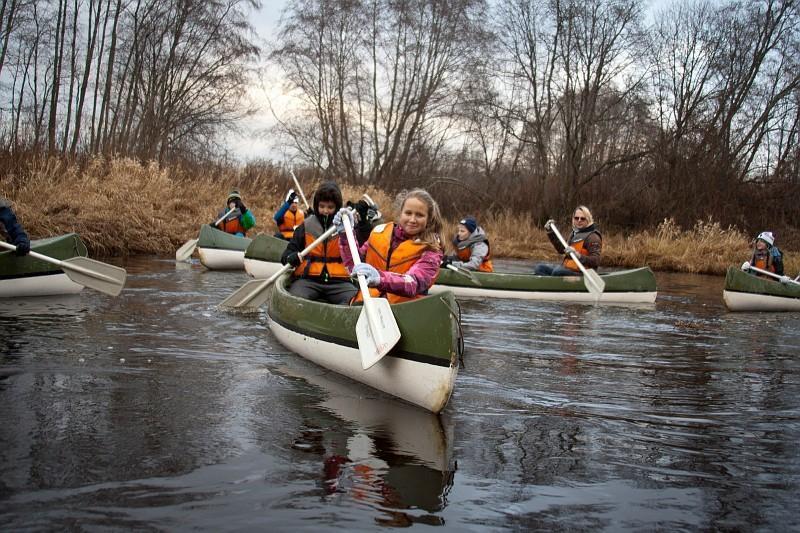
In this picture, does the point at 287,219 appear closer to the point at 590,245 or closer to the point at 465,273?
the point at 465,273

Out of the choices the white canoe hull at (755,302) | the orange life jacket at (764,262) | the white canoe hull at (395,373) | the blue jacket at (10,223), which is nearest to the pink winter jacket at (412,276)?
the white canoe hull at (395,373)

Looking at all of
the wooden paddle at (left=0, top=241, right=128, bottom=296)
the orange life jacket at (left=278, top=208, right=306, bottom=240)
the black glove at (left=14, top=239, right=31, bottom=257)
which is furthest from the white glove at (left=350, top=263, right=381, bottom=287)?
A: the orange life jacket at (left=278, top=208, right=306, bottom=240)

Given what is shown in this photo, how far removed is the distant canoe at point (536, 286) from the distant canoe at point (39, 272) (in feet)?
13.8

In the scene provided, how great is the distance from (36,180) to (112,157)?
265cm

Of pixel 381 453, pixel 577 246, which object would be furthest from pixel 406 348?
pixel 577 246

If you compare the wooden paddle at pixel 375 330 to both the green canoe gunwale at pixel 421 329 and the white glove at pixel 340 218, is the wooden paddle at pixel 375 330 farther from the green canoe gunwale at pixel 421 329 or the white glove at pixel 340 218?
the white glove at pixel 340 218

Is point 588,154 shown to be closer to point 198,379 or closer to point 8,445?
point 198,379

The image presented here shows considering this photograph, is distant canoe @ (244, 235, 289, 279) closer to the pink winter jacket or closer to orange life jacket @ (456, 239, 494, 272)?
orange life jacket @ (456, 239, 494, 272)

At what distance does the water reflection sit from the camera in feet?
9.41

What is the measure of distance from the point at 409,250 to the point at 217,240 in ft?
26.2

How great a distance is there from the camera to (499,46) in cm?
1988

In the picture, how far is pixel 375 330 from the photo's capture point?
160 inches

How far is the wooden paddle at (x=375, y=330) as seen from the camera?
399 centimetres

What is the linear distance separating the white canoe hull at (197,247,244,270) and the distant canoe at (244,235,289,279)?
120 centimetres
